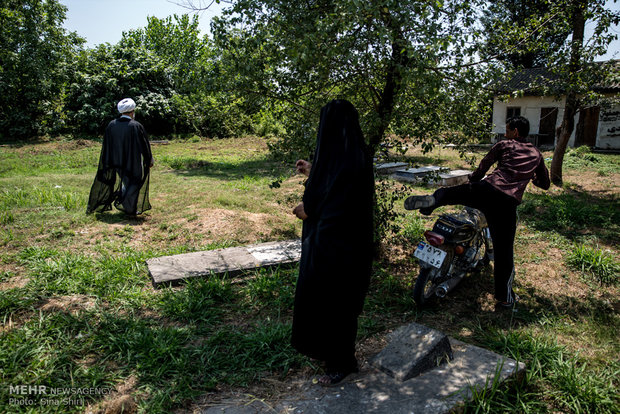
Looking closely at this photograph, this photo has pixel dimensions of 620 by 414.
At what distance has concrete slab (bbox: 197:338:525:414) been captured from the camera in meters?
2.55

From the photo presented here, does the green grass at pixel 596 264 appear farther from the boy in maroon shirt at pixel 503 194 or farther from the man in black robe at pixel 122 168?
the man in black robe at pixel 122 168

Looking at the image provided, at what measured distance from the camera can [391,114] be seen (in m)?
4.55

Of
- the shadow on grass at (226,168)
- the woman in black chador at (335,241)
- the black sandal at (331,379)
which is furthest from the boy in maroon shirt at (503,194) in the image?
the shadow on grass at (226,168)

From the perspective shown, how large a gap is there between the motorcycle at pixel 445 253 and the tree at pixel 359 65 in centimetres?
115

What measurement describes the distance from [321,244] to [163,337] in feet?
5.30

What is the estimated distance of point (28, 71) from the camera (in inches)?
731

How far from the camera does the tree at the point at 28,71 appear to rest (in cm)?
1778

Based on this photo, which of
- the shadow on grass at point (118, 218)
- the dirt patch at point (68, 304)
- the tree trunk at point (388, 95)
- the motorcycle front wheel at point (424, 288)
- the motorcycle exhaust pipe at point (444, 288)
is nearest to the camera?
the dirt patch at point (68, 304)

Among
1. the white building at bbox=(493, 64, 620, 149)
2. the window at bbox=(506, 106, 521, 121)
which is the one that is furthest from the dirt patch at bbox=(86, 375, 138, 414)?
the window at bbox=(506, 106, 521, 121)

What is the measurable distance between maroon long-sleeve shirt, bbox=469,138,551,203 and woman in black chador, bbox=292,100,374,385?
1.79 m

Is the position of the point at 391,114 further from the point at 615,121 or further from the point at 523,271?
the point at 615,121

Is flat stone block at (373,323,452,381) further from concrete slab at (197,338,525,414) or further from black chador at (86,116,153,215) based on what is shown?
black chador at (86,116,153,215)

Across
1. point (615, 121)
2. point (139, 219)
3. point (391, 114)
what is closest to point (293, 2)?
point (391, 114)

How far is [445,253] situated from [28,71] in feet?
69.7
